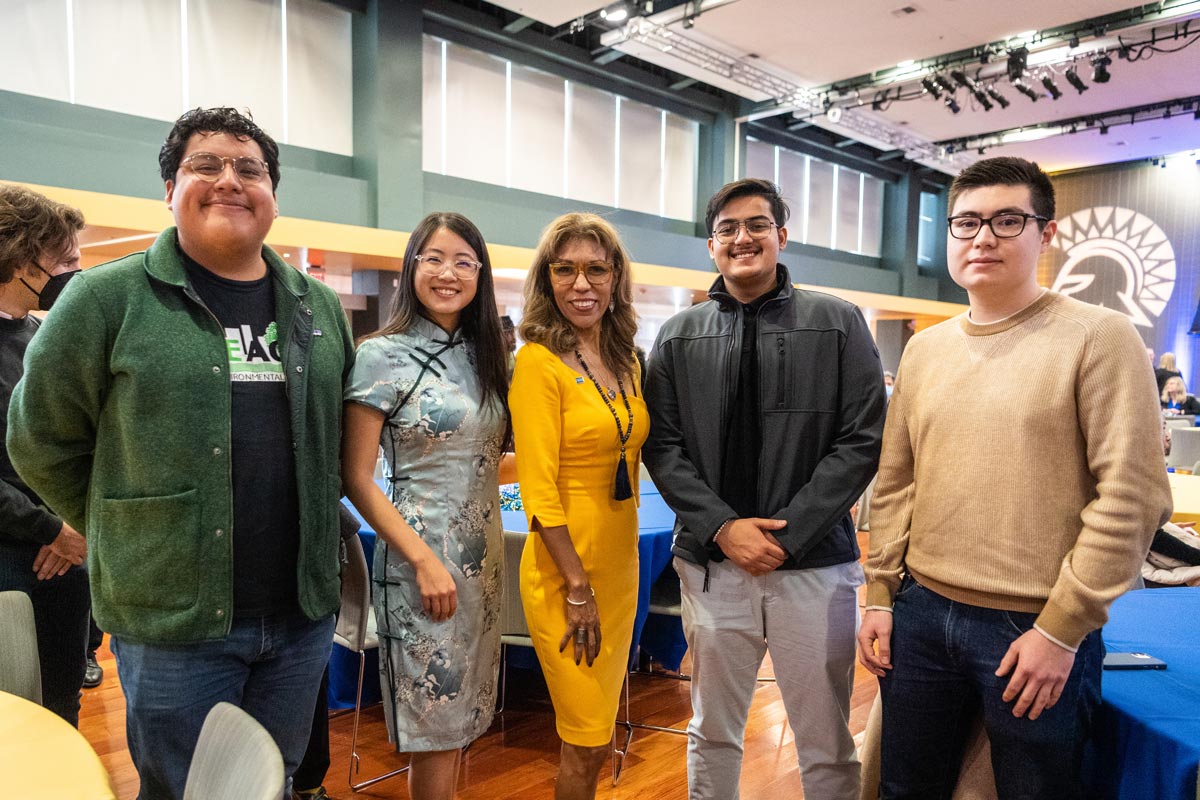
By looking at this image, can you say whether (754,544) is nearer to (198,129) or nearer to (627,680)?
(198,129)

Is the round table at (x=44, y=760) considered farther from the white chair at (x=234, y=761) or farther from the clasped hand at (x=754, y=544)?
the clasped hand at (x=754, y=544)

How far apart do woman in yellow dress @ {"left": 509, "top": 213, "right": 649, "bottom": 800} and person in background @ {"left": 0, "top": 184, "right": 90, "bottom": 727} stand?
4.07 feet

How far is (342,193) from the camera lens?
8.48 meters

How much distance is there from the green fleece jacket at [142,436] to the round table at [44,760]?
0.63 ft

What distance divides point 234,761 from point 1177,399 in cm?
1330

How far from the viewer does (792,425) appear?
6.50ft

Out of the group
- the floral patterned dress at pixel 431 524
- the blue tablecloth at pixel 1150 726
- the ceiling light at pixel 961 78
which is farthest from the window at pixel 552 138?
the blue tablecloth at pixel 1150 726

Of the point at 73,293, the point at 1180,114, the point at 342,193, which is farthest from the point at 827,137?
the point at 73,293

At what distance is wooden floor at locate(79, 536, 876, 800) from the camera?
2.81 m

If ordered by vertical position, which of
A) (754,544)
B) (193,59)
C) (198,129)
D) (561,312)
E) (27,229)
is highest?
(193,59)

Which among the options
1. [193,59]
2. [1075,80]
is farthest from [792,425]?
[1075,80]

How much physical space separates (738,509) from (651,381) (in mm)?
422

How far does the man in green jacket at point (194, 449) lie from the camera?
4.72 feet

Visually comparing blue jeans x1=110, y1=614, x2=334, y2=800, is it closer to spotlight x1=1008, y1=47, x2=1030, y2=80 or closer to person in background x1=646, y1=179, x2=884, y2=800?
person in background x1=646, y1=179, x2=884, y2=800
